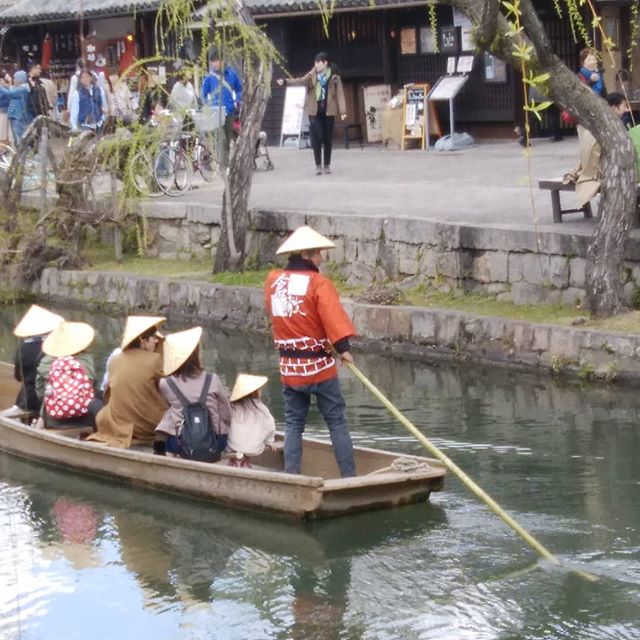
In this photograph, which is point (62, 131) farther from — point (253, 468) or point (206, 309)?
point (253, 468)

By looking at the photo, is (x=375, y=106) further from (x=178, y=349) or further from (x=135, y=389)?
(x=178, y=349)

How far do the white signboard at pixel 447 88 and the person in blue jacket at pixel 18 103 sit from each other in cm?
644

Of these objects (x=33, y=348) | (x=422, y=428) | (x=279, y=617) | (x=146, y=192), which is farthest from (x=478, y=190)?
(x=279, y=617)

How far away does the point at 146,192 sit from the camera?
18047mm

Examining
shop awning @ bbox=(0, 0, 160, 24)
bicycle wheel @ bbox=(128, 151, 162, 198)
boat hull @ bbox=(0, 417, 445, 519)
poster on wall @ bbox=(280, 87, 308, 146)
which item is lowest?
boat hull @ bbox=(0, 417, 445, 519)

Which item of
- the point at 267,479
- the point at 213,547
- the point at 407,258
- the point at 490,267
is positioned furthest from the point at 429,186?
the point at 213,547

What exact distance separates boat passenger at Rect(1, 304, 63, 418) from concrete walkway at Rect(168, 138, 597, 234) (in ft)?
16.6

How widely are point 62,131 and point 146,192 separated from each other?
1266 millimetres

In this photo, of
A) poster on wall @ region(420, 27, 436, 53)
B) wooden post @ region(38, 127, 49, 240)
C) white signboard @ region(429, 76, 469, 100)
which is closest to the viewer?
wooden post @ region(38, 127, 49, 240)

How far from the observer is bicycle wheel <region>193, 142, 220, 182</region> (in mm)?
20125

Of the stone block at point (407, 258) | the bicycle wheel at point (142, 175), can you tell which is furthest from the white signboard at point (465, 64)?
the stone block at point (407, 258)

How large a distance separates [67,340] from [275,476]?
2299mm

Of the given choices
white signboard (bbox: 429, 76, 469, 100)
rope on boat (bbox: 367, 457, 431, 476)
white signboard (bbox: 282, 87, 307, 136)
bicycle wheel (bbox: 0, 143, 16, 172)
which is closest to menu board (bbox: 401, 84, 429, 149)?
white signboard (bbox: 429, 76, 469, 100)

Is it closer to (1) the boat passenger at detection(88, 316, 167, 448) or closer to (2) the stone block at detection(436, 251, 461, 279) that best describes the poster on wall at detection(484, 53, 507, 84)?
(2) the stone block at detection(436, 251, 461, 279)
